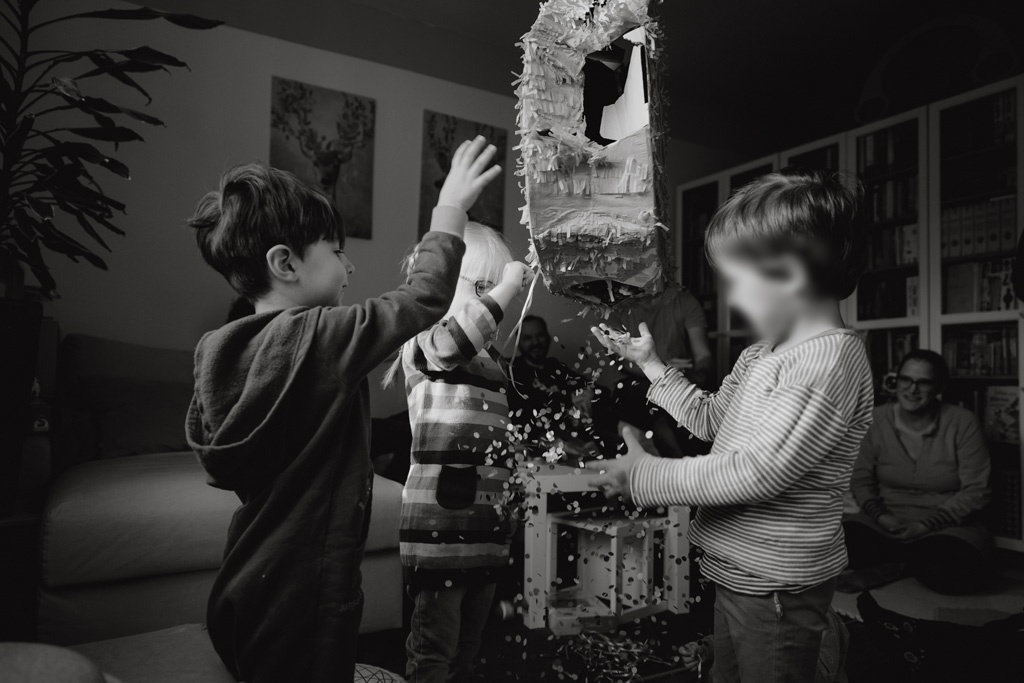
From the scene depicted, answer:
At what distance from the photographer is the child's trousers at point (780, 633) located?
78cm

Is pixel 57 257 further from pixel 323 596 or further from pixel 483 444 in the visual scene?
pixel 323 596

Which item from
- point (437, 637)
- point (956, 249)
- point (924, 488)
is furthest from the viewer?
point (956, 249)

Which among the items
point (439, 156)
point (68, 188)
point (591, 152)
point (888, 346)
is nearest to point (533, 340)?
point (439, 156)

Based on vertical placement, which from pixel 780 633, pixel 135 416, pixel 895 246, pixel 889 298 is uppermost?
pixel 895 246

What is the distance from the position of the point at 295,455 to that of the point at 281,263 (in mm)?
263

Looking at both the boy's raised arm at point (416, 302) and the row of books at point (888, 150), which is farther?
the row of books at point (888, 150)

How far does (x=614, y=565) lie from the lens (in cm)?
190

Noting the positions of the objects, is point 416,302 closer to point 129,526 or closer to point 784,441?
point 784,441

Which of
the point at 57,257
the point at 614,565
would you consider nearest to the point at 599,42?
the point at 614,565

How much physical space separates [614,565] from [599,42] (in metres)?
1.53

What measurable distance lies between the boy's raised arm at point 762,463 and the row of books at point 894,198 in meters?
→ 3.07

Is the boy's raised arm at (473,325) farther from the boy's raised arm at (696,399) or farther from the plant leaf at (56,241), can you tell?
the plant leaf at (56,241)

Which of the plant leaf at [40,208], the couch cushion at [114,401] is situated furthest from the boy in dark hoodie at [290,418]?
the couch cushion at [114,401]

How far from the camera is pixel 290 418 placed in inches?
31.9
